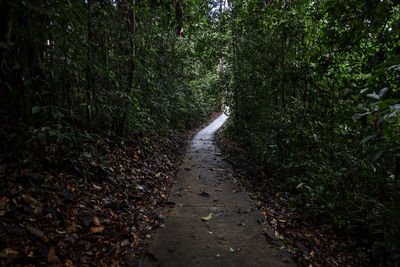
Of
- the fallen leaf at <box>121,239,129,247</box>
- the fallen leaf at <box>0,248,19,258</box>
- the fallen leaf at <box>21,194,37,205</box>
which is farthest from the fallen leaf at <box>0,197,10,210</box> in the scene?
the fallen leaf at <box>121,239,129,247</box>

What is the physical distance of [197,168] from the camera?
18.0 ft

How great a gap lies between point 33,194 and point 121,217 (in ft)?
3.28

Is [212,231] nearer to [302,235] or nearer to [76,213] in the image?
[302,235]

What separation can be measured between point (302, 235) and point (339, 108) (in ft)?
7.06

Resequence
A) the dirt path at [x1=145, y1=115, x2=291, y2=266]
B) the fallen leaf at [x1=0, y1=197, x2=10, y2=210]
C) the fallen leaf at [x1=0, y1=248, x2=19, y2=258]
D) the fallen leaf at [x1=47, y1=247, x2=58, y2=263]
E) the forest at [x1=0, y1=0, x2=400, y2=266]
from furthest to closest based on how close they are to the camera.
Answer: the dirt path at [x1=145, y1=115, x2=291, y2=266] → the forest at [x1=0, y1=0, x2=400, y2=266] → the fallen leaf at [x1=0, y1=197, x2=10, y2=210] → the fallen leaf at [x1=47, y1=247, x2=58, y2=263] → the fallen leaf at [x1=0, y1=248, x2=19, y2=258]

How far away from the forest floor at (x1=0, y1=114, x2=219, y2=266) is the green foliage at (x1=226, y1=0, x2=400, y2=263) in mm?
2493

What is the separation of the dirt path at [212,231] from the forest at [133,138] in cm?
27

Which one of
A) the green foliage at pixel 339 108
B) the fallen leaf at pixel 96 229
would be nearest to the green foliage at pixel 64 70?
the fallen leaf at pixel 96 229

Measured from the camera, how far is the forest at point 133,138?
1.95m

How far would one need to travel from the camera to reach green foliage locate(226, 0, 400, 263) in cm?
201

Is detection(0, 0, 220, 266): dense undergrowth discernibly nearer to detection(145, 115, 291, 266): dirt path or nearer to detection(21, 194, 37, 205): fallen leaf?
detection(21, 194, 37, 205): fallen leaf

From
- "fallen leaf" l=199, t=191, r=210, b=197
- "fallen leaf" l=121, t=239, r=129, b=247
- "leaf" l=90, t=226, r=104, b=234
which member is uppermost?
"leaf" l=90, t=226, r=104, b=234

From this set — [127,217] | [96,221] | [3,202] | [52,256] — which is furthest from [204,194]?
[3,202]

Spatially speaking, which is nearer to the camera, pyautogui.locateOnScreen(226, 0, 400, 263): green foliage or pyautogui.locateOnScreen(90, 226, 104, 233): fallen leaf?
pyautogui.locateOnScreen(226, 0, 400, 263): green foliage
